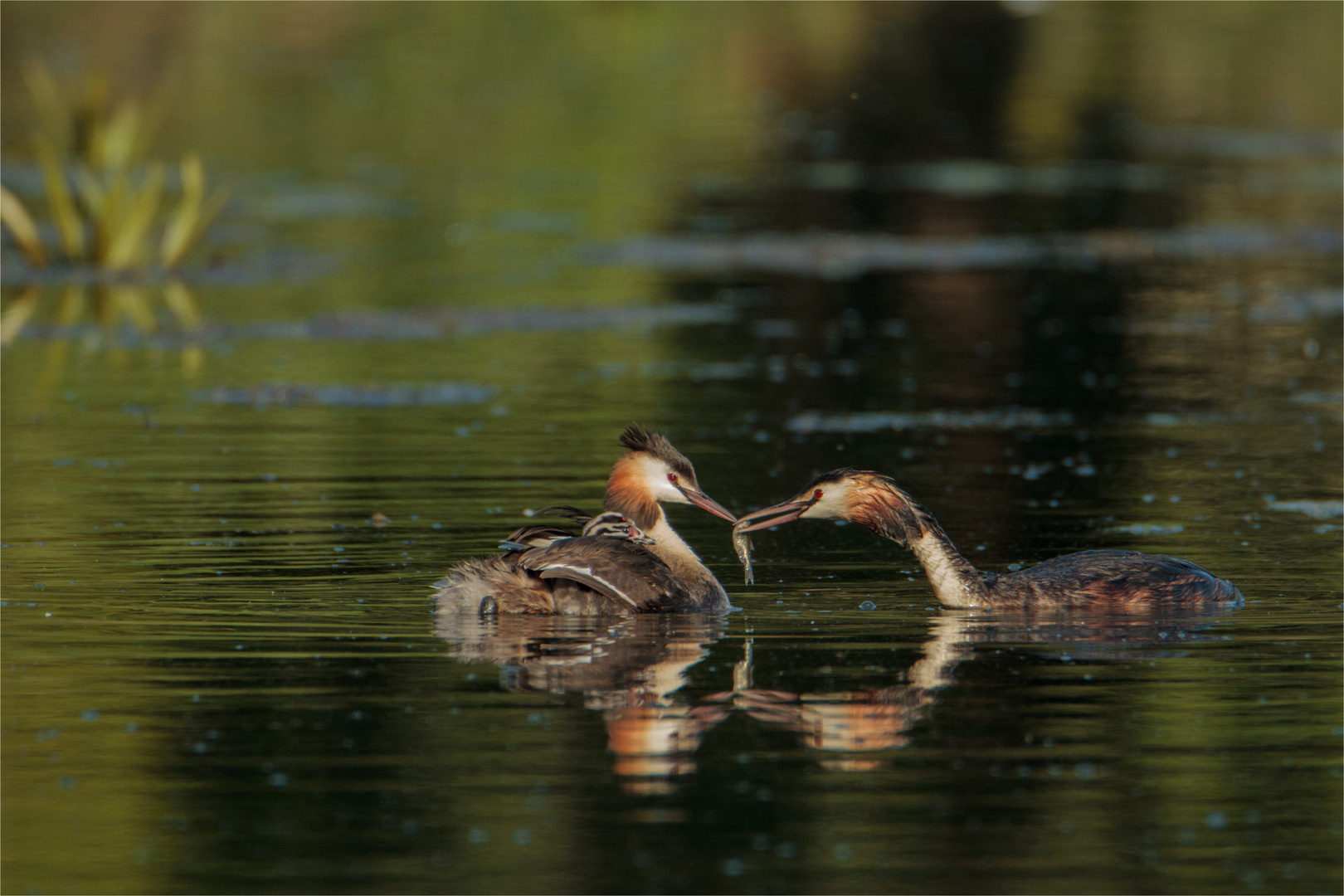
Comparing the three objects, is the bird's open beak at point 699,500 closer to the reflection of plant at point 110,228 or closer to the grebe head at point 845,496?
the grebe head at point 845,496

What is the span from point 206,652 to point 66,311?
48.0ft

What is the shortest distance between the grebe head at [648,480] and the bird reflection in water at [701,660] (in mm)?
760

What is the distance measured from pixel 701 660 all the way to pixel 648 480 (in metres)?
1.77

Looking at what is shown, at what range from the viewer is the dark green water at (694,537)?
7.59 metres

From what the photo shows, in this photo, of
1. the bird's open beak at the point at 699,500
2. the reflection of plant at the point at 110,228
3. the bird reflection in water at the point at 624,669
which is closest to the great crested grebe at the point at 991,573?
the bird's open beak at the point at 699,500

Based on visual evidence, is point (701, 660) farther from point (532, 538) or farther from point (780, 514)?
point (780, 514)

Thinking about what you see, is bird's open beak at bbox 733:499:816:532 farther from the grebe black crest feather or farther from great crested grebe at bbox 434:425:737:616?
the grebe black crest feather

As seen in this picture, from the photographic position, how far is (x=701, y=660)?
391 inches

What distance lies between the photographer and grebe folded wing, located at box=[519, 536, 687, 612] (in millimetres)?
10641

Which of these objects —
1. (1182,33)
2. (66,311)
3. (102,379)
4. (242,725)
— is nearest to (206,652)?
(242,725)

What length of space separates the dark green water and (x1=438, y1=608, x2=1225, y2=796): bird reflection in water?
3cm

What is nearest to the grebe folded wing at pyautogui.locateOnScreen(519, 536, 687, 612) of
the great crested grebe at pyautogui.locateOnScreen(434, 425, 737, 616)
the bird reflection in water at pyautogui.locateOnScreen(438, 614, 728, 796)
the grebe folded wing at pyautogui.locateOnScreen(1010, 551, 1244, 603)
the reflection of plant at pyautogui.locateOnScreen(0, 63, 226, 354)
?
the great crested grebe at pyautogui.locateOnScreen(434, 425, 737, 616)

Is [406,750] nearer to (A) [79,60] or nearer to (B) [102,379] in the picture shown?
(B) [102,379]

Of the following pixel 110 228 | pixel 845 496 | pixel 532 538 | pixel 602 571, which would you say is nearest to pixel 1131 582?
pixel 845 496
